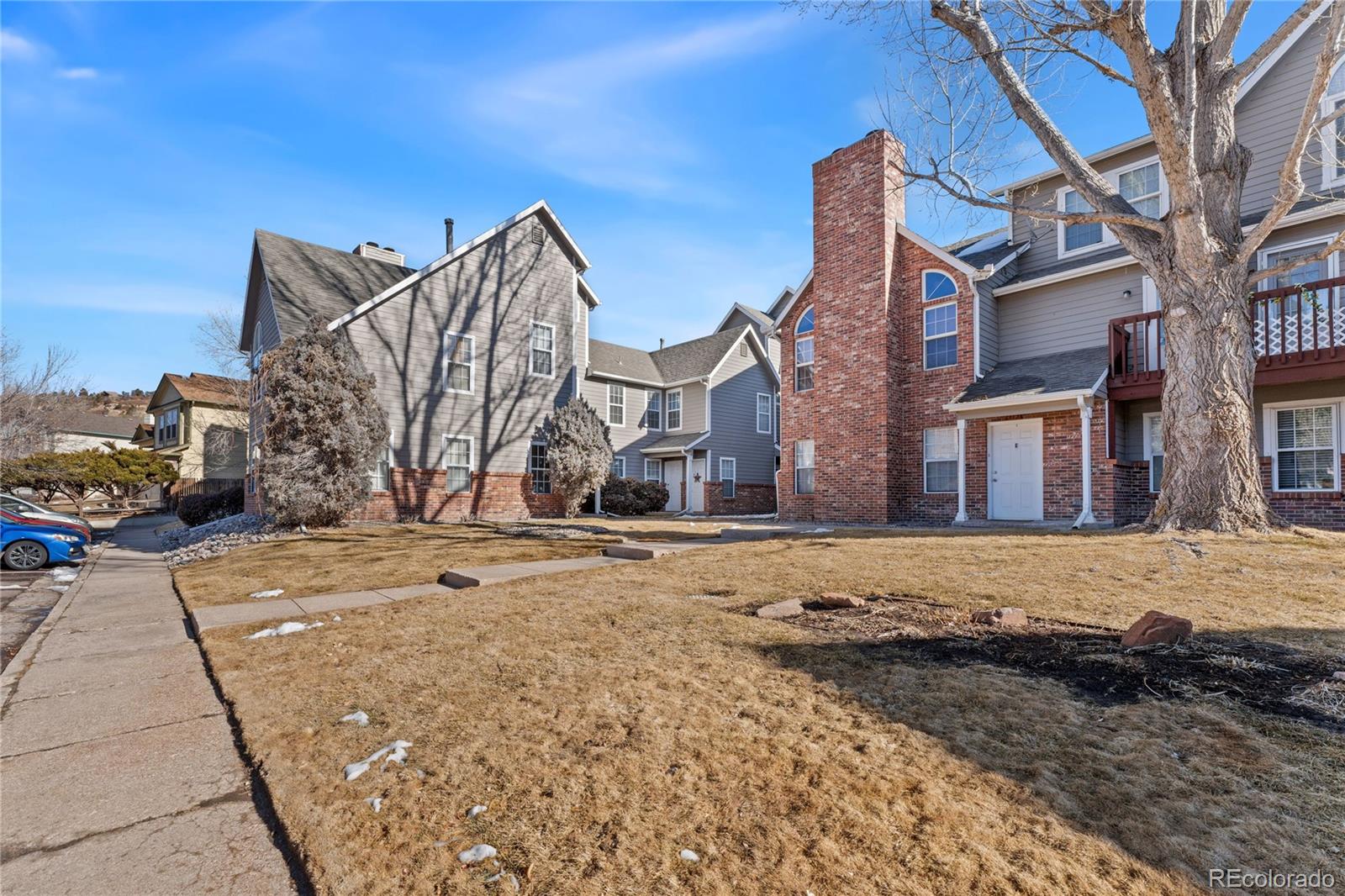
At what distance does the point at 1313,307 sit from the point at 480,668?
1421 centimetres

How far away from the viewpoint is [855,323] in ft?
52.0

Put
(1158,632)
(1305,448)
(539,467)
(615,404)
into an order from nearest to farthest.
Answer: (1158,632), (1305,448), (539,467), (615,404)

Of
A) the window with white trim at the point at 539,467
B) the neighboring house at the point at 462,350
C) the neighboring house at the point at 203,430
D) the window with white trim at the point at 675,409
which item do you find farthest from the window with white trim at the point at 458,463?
the neighboring house at the point at 203,430

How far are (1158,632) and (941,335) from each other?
12.7m

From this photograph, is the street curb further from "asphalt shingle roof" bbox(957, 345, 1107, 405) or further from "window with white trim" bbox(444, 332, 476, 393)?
"asphalt shingle roof" bbox(957, 345, 1107, 405)

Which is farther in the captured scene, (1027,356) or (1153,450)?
(1027,356)

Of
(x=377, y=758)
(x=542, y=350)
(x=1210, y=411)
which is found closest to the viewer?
(x=377, y=758)

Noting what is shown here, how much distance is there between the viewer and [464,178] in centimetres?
1614

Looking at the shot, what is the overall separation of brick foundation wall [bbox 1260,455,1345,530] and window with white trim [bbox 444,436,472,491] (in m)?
18.7

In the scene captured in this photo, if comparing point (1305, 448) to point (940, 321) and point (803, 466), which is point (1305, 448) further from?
point (803, 466)

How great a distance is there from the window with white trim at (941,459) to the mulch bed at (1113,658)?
1115 centimetres

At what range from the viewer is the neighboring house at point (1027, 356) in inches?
456

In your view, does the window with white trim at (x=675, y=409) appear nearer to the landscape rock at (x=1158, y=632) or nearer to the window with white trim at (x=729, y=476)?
the window with white trim at (x=729, y=476)

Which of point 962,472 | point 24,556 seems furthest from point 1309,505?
point 24,556
